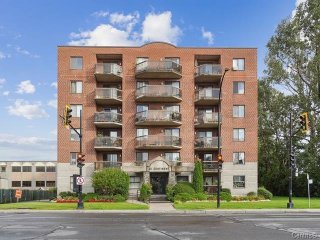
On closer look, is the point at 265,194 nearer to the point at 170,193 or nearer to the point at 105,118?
the point at 170,193

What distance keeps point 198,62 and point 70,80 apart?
14.5 m

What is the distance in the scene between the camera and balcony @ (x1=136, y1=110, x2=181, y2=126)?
4906cm

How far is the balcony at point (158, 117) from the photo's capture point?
49.1 meters

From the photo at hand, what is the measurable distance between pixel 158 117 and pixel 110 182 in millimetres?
8762

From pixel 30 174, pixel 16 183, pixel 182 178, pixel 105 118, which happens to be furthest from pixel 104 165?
pixel 16 183

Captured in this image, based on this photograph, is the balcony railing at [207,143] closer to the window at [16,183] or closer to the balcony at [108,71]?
the balcony at [108,71]

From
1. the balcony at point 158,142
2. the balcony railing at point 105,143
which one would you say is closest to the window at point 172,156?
the balcony at point 158,142

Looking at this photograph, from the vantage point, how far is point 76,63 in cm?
5053

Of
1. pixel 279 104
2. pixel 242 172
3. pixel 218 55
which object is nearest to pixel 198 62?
pixel 218 55

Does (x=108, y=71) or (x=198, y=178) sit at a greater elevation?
(x=108, y=71)

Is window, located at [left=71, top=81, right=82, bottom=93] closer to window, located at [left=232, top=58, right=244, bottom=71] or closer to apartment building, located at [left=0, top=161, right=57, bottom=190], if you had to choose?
window, located at [left=232, top=58, right=244, bottom=71]

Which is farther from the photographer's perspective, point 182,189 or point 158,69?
point 158,69

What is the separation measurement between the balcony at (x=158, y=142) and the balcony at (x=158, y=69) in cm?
663

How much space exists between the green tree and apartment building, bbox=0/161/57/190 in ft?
199
